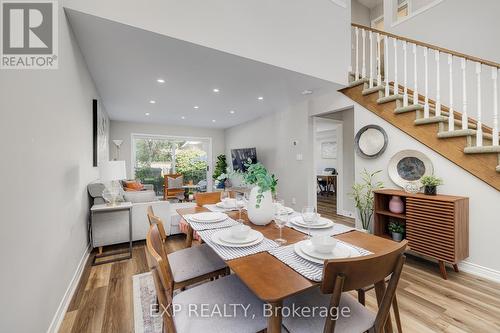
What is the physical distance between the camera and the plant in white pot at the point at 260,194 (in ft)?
4.98

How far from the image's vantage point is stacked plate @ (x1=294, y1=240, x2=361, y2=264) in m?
1.05

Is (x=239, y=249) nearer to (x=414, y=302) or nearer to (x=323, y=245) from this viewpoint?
(x=323, y=245)

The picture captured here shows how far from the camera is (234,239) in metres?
1.28

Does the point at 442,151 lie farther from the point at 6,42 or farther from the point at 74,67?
the point at 74,67

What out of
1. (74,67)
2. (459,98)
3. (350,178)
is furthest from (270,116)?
(74,67)

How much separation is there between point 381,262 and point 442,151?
2.47 m

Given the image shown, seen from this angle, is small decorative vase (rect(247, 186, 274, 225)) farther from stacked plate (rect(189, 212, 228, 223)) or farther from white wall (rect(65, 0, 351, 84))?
white wall (rect(65, 0, 351, 84))

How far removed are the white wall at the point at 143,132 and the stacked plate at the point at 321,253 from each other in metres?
6.32

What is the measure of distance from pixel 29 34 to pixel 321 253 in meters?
2.38

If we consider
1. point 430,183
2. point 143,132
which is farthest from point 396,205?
point 143,132

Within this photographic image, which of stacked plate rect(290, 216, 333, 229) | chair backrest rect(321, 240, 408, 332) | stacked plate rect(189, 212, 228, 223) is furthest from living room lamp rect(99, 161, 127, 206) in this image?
chair backrest rect(321, 240, 408, 332)

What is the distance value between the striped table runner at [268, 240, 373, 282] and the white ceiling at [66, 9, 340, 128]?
7.32 ft

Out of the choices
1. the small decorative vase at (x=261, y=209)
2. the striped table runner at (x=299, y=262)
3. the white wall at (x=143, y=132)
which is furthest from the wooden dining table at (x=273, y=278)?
the white wall at (x=143, y=132)

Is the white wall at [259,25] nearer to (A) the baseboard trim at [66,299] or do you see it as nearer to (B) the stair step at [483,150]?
(B) the stair step at [483,150]
